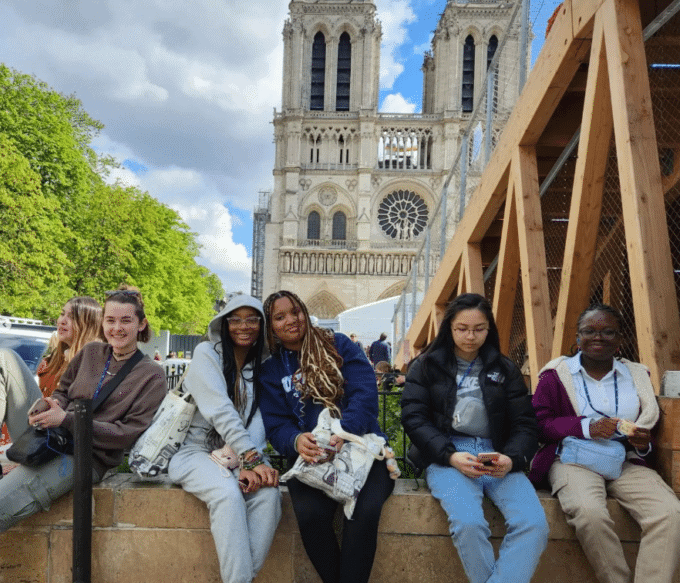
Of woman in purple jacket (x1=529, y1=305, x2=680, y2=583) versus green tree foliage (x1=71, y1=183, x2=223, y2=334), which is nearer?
woman in purple jacket (x1=529, y1=305, x2=680, y2=583)

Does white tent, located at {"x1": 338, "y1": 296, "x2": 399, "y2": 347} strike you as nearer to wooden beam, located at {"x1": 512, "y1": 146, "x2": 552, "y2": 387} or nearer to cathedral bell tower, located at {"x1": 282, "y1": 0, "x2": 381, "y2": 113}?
wooden beam, located at {"x1": 512, "y1": 146, "x2": 552, "y2": 387}

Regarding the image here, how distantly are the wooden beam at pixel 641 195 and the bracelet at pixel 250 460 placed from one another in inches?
85.3

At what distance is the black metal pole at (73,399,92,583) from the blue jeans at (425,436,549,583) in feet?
5.54

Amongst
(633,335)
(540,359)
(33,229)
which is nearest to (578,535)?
(540,359)

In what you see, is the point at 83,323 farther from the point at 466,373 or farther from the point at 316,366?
the point at 466,373

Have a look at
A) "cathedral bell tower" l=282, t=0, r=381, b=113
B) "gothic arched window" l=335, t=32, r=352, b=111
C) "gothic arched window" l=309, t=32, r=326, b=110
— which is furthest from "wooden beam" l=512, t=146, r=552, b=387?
"gothic arched window" l=309, t=32, r=326, b=110

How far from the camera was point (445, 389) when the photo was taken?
3.38m

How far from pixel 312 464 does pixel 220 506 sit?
1.58 ft

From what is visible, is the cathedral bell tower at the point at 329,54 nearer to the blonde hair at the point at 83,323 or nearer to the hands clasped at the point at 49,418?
the blonde hair at the point at 83,323

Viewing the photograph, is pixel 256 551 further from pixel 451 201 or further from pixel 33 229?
pixel 33 229

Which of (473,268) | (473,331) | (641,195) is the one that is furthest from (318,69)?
(473,331)

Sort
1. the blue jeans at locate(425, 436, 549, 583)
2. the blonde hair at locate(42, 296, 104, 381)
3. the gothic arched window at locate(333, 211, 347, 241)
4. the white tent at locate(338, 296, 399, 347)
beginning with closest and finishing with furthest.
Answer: the blue jeans at locate(425, 436, 549, 583) → the blonde hair at locate(42, 296, 104, 381) → the white tent at locate(338, 296, 399, 347) → the gothic arched window at locate(333, 211, 347, 241)

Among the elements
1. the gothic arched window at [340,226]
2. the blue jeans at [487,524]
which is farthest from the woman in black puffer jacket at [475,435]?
the gothic arched window at [340,226]

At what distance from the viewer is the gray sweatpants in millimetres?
3033
